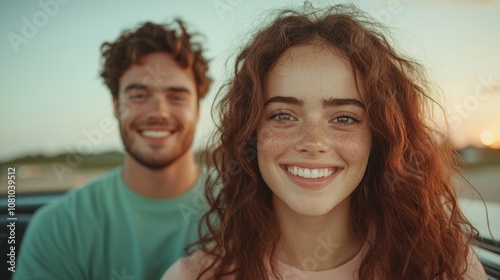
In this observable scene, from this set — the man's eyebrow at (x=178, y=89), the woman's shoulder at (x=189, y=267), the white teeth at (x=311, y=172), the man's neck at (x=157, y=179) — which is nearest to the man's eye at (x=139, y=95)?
the man's eyebrow at (x=178, y=89)

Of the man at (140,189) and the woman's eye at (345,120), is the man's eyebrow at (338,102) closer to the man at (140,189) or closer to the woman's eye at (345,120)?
the woman's eye at (345,120)

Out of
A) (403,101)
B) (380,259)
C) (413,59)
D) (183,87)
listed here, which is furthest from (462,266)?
(183,87)

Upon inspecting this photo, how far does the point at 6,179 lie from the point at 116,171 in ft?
2.45

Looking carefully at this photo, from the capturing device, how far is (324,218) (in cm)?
171

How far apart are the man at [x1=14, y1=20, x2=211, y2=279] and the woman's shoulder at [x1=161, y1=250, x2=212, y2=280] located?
552mm

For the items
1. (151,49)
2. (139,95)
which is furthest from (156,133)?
(151,49)

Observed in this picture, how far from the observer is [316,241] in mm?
1699

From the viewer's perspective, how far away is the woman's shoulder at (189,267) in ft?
5.49

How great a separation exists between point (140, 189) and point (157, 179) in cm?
11

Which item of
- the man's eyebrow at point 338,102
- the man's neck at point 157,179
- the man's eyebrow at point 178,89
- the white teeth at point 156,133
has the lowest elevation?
the man's neck at point 157,179

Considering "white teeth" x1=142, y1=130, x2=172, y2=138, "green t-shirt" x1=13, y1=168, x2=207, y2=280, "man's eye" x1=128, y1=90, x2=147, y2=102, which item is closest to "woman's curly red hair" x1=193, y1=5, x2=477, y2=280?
"green t-shirt" x1=13, y1=168, x2=207, y2=280

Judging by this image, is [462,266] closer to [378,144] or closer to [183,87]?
[378,144]

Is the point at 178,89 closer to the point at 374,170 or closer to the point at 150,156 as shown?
the point at 150,156

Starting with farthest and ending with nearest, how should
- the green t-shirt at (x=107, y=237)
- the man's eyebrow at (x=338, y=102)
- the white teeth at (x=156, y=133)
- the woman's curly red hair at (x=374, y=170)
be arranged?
the white teeth at (x=156, y=133) < the green t-shirt at (x=107, y=237) < the woman's curly red hair at (x=374, y=170) < the man's eyebrow at (x=338, y=102)
